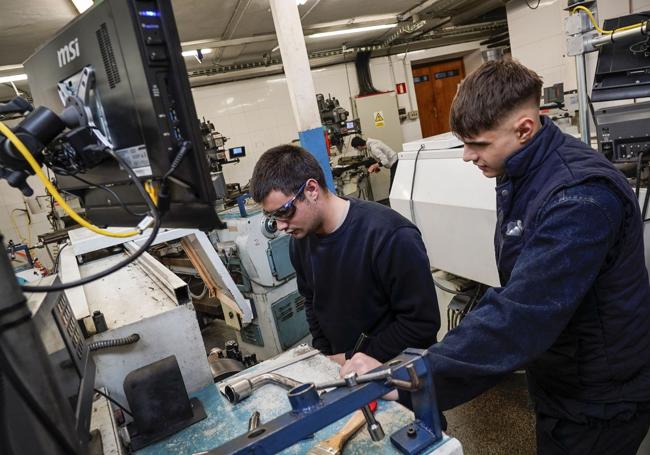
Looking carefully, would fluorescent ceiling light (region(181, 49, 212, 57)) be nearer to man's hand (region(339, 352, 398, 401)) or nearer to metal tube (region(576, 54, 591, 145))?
metal tube (region(576, 54, 591, 145))

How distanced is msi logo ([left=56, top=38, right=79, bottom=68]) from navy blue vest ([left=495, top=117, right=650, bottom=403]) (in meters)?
0.95

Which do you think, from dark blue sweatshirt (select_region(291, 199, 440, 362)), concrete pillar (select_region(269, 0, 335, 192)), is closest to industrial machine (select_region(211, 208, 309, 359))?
concrete pillar (select_region(269, 0, 335, 192))

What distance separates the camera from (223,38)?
16.5 ft

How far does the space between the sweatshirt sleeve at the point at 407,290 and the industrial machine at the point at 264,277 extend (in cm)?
150

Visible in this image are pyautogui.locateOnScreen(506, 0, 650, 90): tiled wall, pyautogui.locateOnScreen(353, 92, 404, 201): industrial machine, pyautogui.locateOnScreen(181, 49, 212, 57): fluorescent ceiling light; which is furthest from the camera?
pyautogui.locateOnScreen(353, 92, 404, 201): industrial machine

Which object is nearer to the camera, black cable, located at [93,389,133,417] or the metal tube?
black cable, located at [93,389,133,417]

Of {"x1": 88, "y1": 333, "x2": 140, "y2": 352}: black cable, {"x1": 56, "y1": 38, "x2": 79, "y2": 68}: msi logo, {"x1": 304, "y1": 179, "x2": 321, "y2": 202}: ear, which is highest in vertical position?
{"x1": 56, "y1": 38, "x2": 79, "y2": 68}: msi logo

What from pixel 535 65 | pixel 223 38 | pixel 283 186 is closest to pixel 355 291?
pixel 283 186

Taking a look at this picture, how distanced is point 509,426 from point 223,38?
16.2ft

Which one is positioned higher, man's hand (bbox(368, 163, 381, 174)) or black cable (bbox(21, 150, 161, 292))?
black cable (bbox(21, 150, 161, 292))

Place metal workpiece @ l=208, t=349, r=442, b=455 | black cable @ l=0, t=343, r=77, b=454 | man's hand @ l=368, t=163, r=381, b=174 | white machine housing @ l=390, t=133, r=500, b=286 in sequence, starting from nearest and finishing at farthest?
1. black cable @ l=0, t=343, r=77, b=454
2. metal workpiece @ l=208, t=349, r=442, b=455
3. white machine housing @ l=390, t=133, r=500, b=286
4. man's hand @ l=368, t=163, r=381, b=174

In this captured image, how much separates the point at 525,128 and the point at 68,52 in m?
0.99

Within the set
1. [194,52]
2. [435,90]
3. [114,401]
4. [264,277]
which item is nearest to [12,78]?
[194,52]

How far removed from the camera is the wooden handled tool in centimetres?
81
